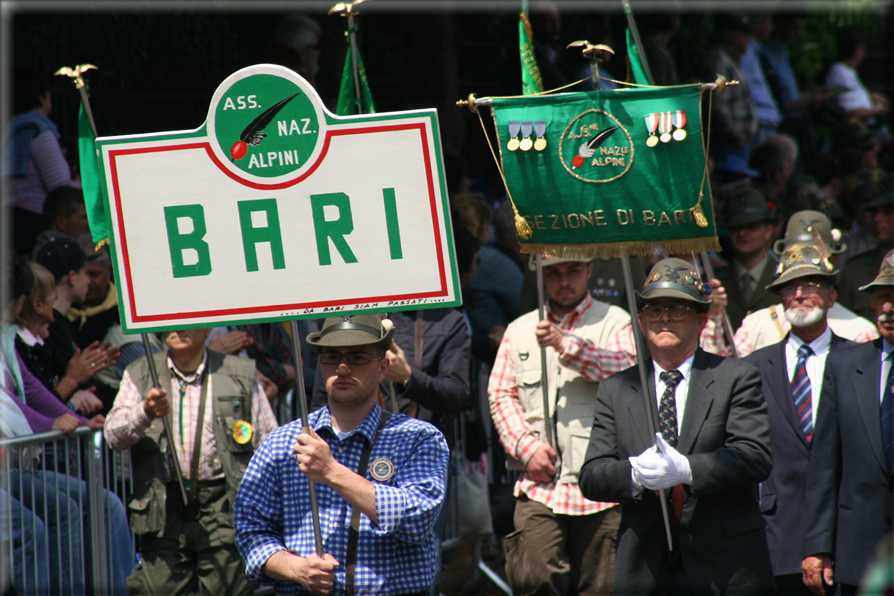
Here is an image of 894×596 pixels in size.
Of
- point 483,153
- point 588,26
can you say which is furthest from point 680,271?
point 588,26

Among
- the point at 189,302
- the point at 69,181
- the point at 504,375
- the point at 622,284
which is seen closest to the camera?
the point at 189,302

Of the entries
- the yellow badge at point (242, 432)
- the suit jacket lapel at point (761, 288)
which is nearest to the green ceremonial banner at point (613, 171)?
the yellow badge at point (242, 432)

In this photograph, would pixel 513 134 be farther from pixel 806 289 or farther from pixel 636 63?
pixel 806 289

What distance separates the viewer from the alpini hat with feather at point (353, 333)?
14.4ft

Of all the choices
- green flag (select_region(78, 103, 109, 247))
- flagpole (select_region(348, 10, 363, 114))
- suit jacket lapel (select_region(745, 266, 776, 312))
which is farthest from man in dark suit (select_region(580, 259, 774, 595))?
green flag (select_region(78, 103, 109, 247))

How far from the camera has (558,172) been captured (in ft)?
17.1

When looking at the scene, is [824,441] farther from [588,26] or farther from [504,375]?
[588,26]

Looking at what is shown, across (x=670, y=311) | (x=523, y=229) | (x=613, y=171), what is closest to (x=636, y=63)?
(x=613, y=171)

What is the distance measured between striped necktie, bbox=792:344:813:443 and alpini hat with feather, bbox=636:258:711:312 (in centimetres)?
99

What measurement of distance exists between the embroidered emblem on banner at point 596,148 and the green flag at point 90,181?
8.29 feet

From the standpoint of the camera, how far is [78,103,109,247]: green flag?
224 inches

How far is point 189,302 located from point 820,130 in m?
Answer: 11.7

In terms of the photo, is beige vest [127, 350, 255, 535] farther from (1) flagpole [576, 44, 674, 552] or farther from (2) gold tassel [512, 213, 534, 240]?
(1) flagpole [576, 44, 674, 552]

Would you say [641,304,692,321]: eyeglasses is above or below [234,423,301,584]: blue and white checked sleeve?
above
